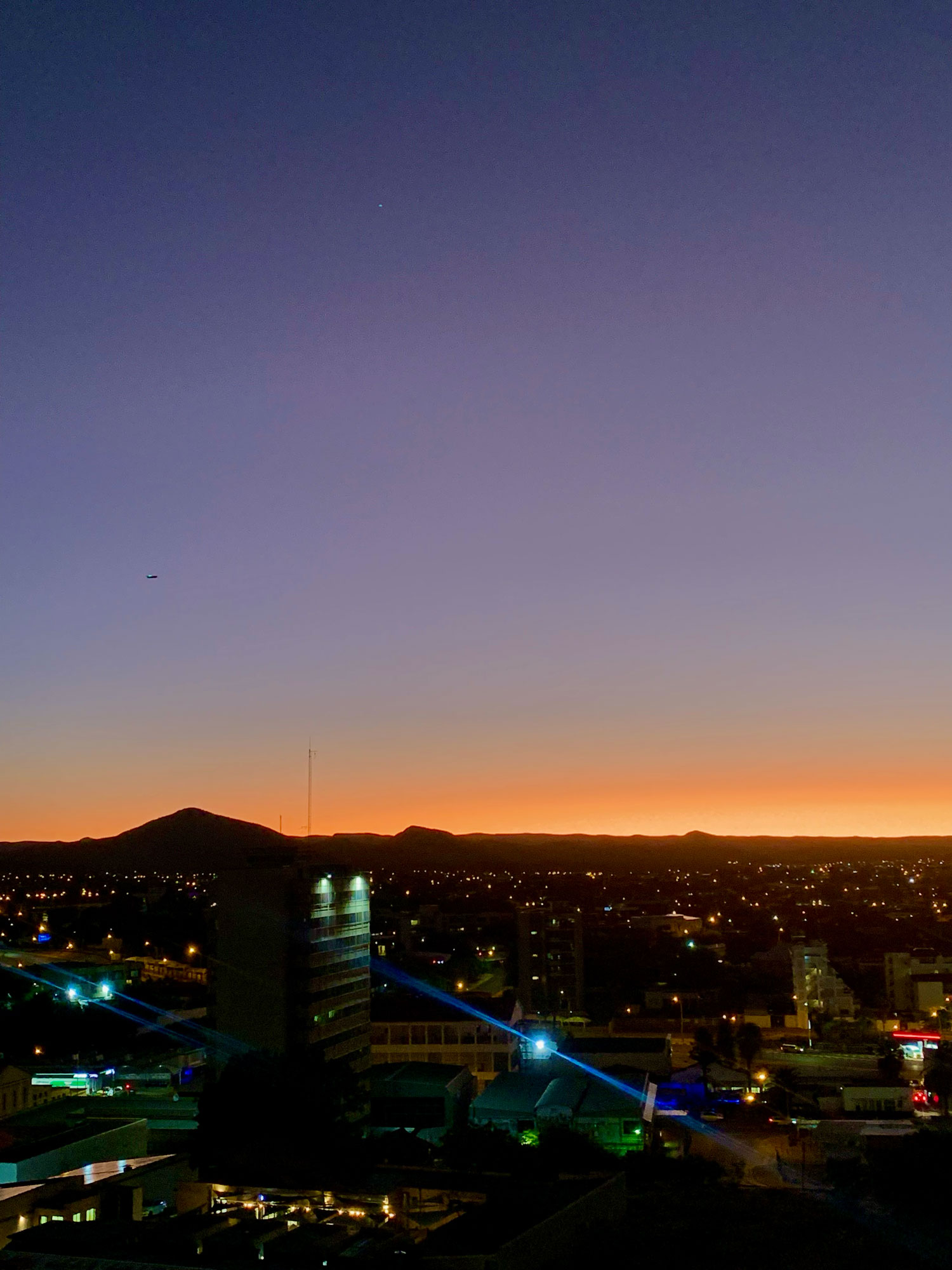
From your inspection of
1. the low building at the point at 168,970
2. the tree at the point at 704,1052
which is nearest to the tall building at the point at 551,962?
the tree at the point at 704,1052

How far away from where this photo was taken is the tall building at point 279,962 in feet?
45.2

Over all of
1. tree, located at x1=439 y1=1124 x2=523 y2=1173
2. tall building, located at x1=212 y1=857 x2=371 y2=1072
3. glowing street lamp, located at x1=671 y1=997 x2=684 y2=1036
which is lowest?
glowing street lamp, located at x1=671 y1=997 x2=684 y2=1036

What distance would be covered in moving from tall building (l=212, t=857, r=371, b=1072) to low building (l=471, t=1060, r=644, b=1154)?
2072mm

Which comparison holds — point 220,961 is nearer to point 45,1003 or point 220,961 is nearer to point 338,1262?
point 338,1262

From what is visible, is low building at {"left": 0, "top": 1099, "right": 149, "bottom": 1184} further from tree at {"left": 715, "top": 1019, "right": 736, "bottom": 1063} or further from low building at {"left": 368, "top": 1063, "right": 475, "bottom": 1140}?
tree at {"left": 715, "top": 1019, "right": 736, "bottom": 1063}

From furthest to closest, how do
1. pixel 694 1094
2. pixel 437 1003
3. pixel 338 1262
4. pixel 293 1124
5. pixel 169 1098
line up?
pixel 437 1003 → pixel 694 1094 → pixel 169 1098 → pixel 293 1124 → pixel 338 1262

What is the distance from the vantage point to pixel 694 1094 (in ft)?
51.3

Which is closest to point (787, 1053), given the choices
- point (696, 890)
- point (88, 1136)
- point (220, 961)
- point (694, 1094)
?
point (694, 1094)

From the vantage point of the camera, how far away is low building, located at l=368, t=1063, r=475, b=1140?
13.8 meters

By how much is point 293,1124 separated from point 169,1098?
3206 mm

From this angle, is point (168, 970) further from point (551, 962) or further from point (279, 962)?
point (279, 962)

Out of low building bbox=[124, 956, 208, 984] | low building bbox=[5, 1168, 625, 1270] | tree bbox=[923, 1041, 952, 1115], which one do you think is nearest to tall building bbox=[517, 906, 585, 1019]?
low building bbox=[124, 956, 208, 984]

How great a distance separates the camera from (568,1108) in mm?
12992

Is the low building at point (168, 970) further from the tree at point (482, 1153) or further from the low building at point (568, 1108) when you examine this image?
the tree at point (482, 1153)
